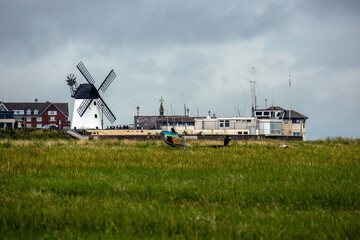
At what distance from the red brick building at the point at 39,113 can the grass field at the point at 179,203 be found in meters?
107

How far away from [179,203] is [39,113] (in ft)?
388

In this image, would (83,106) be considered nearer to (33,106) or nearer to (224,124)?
(224,124)

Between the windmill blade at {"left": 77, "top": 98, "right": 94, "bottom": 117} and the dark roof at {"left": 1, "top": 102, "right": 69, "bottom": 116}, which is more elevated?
the dark roof at {"left": 1, "top": 102, "right": 69, "bottom": 116}

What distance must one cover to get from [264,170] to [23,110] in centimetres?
11783

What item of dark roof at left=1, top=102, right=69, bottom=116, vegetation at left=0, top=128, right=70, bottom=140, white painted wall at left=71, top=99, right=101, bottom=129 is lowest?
vegetation at left=0, top=128, right=70, bottom=140

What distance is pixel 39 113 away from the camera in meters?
118

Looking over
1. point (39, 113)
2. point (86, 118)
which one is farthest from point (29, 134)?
point (39, 113)

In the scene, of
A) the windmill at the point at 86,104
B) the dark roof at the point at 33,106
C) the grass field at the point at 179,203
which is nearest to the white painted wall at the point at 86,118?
the windmill at the point at 86,104

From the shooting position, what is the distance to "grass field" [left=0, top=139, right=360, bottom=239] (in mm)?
5984

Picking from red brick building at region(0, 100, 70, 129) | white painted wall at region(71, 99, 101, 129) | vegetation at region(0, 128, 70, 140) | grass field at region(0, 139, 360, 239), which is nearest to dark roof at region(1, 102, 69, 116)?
red brick building at region(0, 100, 70, 129)

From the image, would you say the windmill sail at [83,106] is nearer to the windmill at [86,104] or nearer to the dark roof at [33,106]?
the windmill at [86,104]

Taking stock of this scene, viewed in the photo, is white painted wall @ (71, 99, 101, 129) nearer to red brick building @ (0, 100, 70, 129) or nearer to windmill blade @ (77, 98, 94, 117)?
windmill blade @ (77, 98, 94, 117)

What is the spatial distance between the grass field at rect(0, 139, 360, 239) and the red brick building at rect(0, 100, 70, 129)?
10656 centimetres

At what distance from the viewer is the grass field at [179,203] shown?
19.6 ft
